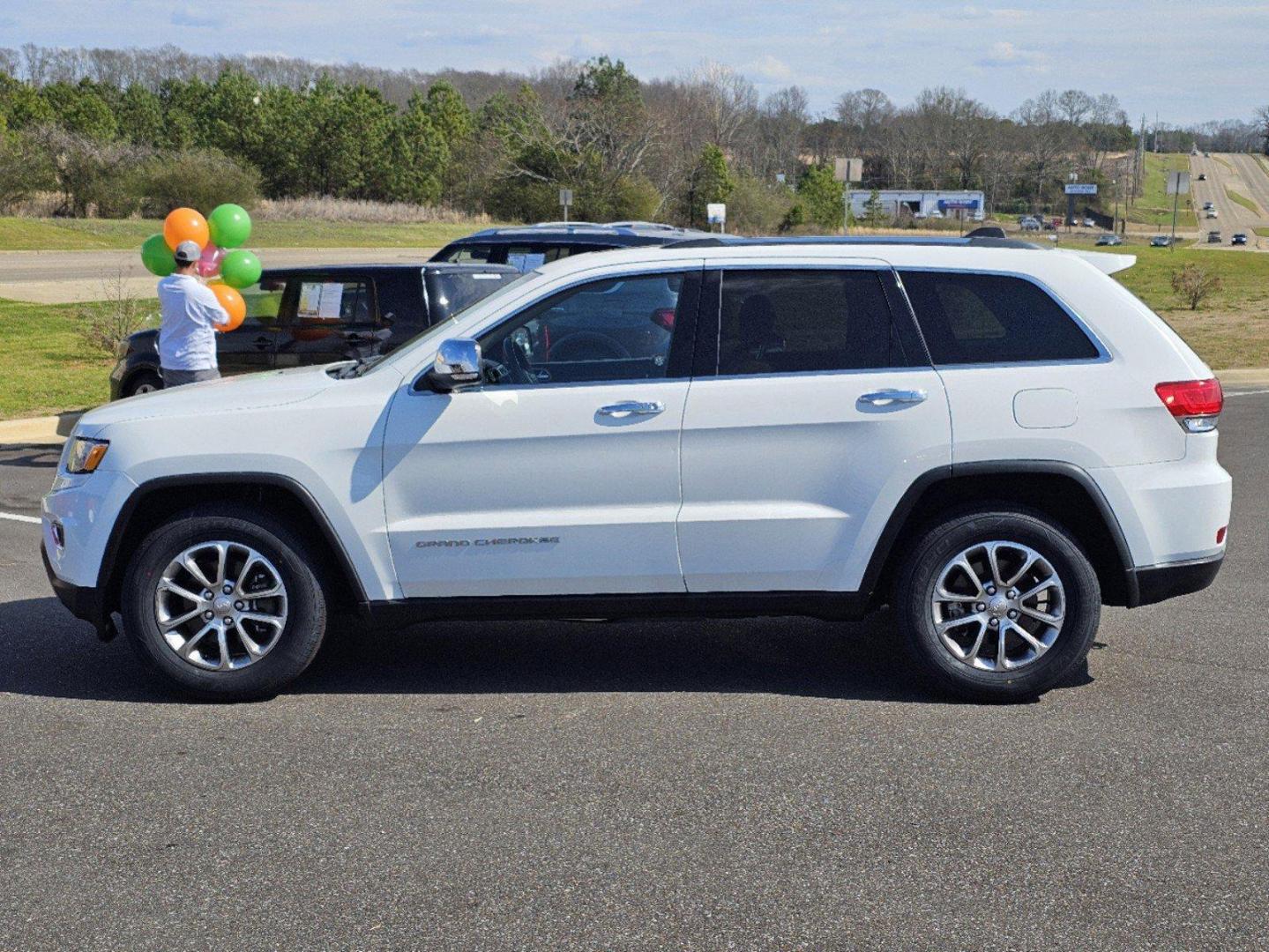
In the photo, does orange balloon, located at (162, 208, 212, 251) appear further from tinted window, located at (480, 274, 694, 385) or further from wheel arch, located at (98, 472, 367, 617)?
tinted window, located at (480, 274, 694, 385)

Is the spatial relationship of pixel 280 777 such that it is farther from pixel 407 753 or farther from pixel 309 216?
pixel 309 216

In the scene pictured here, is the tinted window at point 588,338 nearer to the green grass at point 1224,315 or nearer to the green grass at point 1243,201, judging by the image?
the green grass at point 1224,315

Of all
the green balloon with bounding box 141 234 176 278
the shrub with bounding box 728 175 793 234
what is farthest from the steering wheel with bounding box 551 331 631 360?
the shrub with bounding box 728 175 793 234

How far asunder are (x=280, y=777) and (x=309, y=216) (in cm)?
6751

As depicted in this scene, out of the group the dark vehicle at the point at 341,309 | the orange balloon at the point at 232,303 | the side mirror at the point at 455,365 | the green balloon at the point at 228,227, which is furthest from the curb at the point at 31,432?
the side mirror at the point at 455,365

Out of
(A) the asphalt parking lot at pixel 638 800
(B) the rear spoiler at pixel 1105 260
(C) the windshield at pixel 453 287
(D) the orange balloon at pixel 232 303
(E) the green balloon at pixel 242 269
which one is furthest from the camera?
(E) the green balloon at pixel 242 269

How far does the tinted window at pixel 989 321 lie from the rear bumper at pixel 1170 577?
33.7 inches

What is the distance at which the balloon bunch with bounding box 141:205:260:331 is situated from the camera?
449 inches

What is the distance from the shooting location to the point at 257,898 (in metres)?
3.84

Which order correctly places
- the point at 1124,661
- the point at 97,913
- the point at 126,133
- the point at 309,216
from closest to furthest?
the point at 97,913 < the point at 1124,661 < the point at 309,216 < the point at 126,133

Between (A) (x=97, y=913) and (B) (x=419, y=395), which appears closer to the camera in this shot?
(A) (x=97, y=913)

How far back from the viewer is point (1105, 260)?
5.94 meters

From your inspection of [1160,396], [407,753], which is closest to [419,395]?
[407,753]

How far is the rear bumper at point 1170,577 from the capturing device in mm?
5434
